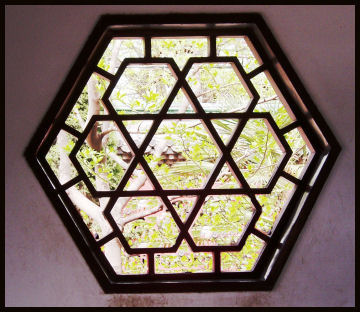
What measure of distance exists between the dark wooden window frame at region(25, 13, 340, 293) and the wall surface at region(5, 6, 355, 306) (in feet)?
0.08

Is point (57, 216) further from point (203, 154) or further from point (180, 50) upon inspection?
point (180, 50)

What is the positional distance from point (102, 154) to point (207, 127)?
79cm

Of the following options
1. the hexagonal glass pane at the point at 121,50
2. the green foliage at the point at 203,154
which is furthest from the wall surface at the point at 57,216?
the hexagonal glass pane at the point at 121,50

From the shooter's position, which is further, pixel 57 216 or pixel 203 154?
pixel 203 154

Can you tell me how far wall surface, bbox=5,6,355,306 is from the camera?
3.13 ft

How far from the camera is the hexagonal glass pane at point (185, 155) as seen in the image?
5.70 feet

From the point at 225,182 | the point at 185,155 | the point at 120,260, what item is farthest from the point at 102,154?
the point at 120,260

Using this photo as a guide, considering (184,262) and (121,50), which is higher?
(121,50)

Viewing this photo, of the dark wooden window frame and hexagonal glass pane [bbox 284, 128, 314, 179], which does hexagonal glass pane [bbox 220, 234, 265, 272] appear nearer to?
hexagonal glass pane [bbox 284, 128, 314, 179]

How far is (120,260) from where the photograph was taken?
6.76 ft

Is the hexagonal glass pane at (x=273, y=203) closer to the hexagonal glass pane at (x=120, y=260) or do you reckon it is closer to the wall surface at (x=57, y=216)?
the hexagonal glass pane at (x=120, y=260)

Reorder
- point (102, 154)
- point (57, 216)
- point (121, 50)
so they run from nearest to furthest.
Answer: point (57, 216) < point (102, 154) < point (121, 50)

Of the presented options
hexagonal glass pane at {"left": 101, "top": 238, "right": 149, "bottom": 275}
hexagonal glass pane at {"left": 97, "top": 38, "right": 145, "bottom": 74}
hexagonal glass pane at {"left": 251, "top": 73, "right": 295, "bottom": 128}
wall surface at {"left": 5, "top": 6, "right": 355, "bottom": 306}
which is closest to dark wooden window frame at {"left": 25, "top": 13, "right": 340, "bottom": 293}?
wall surface at {"left": 5, "top": 6, "right": 355, "bottom": 306}

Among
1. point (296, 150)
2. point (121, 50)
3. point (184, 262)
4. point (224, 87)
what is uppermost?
point (121, 50)
